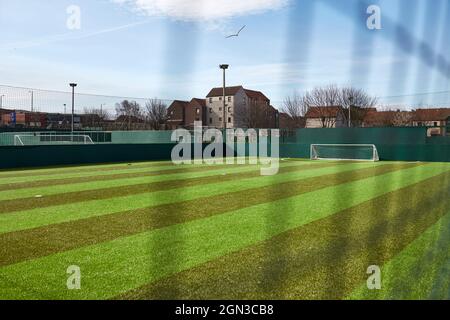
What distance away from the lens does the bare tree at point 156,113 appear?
28297 mm

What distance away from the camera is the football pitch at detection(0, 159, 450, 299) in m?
3.50

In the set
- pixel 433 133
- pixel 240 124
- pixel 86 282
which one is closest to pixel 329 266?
pixel 86 282

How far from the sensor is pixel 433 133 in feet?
62.3

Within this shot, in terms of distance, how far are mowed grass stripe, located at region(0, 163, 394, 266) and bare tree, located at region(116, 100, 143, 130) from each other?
20.2 meters

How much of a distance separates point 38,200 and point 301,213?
516cm

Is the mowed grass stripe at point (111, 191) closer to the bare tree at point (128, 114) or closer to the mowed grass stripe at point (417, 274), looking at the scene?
the mowed grass stripe at point (417, 274)

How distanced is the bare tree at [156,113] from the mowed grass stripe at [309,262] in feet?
75.0

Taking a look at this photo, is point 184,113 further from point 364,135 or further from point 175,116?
point 364,135

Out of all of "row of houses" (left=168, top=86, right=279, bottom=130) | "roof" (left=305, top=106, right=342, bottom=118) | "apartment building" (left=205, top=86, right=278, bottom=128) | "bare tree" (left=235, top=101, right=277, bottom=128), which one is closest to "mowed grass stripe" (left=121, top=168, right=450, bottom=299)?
"roof" (left=305, top=106, right=342, bottom=118)

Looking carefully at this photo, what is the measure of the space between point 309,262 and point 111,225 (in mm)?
3068

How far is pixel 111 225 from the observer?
6023 mm
